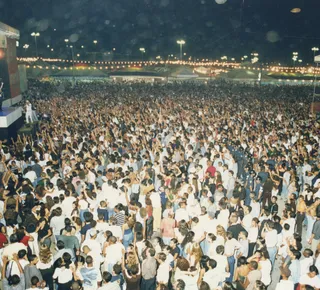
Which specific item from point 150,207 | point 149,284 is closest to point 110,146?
point 150,207

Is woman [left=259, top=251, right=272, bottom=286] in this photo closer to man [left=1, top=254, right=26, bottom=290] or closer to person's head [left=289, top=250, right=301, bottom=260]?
person's head [left=289, top=250, right=301, bottom=260]

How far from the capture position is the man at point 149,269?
4.52 meters

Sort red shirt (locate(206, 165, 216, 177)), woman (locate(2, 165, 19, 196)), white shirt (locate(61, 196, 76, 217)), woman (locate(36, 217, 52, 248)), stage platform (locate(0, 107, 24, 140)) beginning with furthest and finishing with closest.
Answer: stage platform (locate(0, 107, 24, 140)), red shirt (locate(206, 165, 216, 177)), woman (locate(2, 165, 19, 196)), white shirt (locate(61, 196, 76, 217)), woman (locate(36, 217, 52, 248))

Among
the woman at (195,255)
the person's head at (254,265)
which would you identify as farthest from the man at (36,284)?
the person's head at (254,265)

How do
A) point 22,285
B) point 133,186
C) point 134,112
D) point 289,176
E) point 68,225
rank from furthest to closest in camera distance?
point 134,112 < point 289,176 < point 133,186 < point 68,225 < point 22,285

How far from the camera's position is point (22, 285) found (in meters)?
4.23

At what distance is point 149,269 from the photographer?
4.53 meters

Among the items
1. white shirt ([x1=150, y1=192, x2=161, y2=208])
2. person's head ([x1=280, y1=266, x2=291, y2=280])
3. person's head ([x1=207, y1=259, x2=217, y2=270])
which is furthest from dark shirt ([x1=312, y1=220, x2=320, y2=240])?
white shirt ([x1=150, y1=192, x2=161, y2=208])

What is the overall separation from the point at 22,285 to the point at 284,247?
4196 millimetres

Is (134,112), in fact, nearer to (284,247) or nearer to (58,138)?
(58,138)

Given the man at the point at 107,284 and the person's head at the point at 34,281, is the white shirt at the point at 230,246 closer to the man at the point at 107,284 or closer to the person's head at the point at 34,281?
the man at the point at 107,284

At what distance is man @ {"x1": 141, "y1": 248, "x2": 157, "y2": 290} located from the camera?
14.8 feet

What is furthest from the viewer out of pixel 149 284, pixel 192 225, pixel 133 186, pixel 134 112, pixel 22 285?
pixel 134 112

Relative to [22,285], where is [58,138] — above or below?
above
